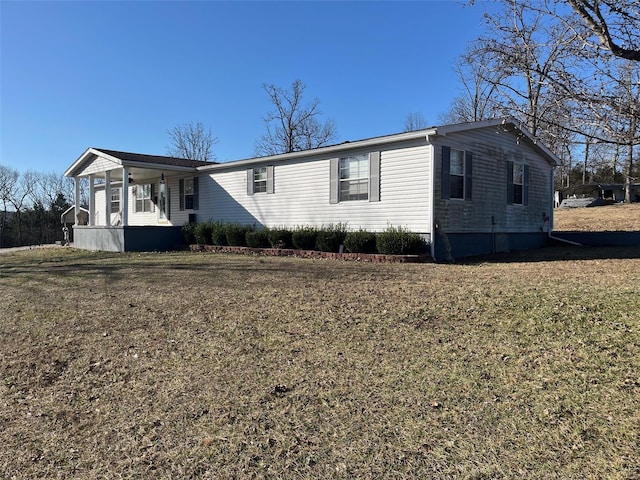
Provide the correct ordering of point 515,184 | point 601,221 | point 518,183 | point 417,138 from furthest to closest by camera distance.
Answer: point 601,221 < point 518,183 < point 515,184 < point 417,138

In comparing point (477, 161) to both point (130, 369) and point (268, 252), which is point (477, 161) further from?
point (130, 369)

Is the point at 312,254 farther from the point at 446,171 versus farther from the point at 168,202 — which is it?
the point at 168,202

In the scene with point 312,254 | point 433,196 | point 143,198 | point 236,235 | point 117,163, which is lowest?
point 312,254

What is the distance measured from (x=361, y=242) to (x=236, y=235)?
4.71 m

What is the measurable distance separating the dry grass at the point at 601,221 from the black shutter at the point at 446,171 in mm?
10047

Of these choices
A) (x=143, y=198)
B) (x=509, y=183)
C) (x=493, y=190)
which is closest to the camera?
(x=493, y=190)

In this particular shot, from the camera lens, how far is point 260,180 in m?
15.0

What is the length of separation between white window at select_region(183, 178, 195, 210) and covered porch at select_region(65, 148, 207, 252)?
41 mm

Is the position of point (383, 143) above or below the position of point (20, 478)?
above

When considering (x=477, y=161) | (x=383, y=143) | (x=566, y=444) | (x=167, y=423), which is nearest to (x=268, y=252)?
(x=383, y=143)

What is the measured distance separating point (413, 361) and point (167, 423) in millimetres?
1973

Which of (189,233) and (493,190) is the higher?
(493,190)

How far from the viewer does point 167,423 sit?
116 inches

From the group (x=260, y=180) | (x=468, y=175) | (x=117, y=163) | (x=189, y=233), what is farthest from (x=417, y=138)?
(x=117, y=163)
